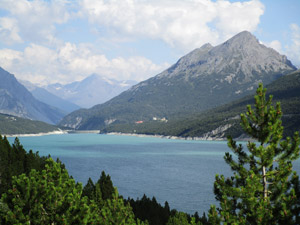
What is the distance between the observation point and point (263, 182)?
26734 mm

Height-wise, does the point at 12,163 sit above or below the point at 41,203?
below

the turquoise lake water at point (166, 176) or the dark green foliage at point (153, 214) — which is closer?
the dark green foliage at point (153, 214)

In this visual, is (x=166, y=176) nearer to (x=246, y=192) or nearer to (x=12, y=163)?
(x=12, y=163)

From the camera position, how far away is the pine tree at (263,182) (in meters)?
24.1

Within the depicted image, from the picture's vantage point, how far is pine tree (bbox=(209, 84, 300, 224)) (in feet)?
78.9

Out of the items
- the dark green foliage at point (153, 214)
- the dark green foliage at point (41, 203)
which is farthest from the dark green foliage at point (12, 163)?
the dark green foliage at point (41, 203)

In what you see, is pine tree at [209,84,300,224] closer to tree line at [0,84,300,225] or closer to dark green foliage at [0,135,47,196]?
tree line at [0,84,300,225]

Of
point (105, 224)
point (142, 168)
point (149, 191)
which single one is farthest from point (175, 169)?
point (105, 224)

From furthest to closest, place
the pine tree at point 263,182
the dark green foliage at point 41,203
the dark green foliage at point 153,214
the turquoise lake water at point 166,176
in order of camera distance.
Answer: the turquoise lake water at point 166,176
the dark green foliage at point 153,214
the dark green foliage at point 41,203
the pine tree at point 263,182

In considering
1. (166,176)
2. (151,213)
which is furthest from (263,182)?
(166,176)

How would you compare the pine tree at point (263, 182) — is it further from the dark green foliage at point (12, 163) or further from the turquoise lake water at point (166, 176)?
the turquoise lake water at point (166, 176)

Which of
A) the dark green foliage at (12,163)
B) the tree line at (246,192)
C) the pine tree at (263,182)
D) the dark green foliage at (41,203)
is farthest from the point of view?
the dark green foliage at (12,163)

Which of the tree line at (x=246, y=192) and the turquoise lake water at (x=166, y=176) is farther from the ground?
the tree line at (x=246, y=192)

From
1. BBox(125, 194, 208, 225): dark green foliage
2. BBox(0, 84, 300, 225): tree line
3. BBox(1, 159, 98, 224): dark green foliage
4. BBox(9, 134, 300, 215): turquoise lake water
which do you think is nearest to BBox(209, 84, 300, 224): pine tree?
A: BBox(0, 84, 300, 225): tree line
